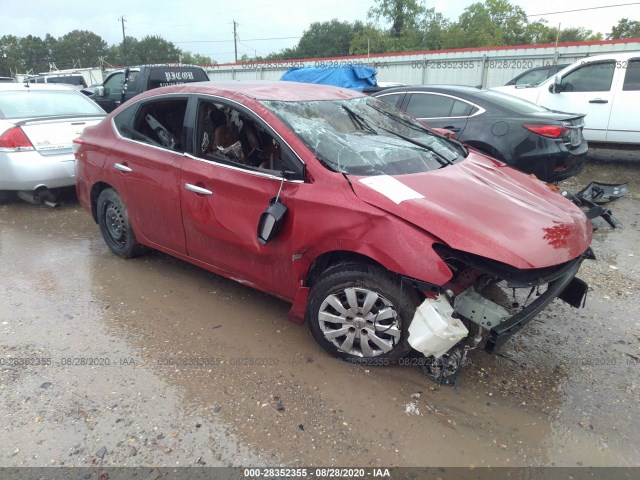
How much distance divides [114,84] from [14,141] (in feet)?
23.2

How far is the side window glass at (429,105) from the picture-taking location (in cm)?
623

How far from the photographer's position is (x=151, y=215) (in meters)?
3.95

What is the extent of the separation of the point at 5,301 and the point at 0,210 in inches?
126

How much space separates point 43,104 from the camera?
21.6 ft

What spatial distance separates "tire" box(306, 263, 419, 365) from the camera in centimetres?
269

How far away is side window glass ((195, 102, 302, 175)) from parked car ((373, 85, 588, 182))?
11.0 ft

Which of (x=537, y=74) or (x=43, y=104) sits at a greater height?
(x=537, y=74)

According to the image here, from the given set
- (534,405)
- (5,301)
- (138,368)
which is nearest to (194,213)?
(138,368)

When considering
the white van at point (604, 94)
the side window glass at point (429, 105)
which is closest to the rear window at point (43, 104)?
the side window glass at point (429, 105)

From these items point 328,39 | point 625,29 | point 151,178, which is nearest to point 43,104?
point 151,178

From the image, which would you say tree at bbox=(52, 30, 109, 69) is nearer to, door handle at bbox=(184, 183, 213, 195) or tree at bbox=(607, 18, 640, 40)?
tree at bbox=(607, 18, 640, 40)

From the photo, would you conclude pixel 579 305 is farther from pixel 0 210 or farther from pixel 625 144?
pixel 0 210

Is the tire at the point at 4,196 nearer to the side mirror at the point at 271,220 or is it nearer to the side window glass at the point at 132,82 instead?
the side window glass at the point at 132,82

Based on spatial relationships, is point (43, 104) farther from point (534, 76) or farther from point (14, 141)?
point (534, 76)
